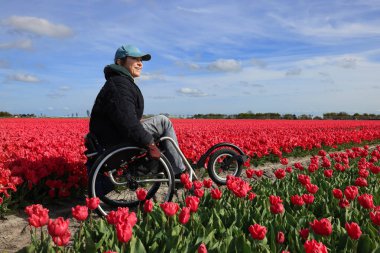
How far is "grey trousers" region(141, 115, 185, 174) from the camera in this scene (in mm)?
4770

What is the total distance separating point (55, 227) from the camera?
213cm

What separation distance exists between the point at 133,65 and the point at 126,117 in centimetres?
76

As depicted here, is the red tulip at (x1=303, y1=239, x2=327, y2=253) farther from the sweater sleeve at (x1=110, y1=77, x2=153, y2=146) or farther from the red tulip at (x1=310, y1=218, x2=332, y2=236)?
the sweater sleeve at (x1=110, y1=77, x2=153, y2=146)

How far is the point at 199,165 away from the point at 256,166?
3411 millimetres

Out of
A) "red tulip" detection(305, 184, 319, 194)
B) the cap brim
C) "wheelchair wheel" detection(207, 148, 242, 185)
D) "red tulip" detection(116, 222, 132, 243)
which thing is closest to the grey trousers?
the cap brim

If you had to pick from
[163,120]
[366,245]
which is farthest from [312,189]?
[163,120]

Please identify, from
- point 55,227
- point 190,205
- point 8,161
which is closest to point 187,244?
point 190,205

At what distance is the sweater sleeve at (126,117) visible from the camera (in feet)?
13.4

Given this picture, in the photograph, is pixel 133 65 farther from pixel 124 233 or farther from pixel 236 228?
pixel 124 233

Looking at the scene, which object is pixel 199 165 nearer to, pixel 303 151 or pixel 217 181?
pixel 217 181

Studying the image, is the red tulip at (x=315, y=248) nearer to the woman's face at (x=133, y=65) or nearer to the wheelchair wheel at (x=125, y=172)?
the wheelchair wheel at (x=125, y=172)

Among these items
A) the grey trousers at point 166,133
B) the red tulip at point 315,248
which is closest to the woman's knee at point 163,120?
the grey trousers at point 166,133

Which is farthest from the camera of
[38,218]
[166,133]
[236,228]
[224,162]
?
[224,162]

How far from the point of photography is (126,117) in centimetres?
410
